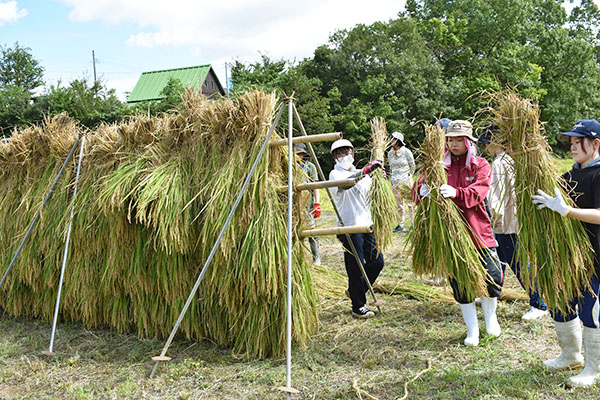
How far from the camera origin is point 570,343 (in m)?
2.95

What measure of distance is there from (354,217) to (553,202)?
1.90 m

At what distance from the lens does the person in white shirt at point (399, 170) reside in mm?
3803

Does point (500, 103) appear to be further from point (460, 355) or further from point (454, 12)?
point (454, 12)

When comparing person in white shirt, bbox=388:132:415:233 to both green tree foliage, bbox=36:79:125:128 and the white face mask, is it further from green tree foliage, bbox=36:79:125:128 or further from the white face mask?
green tree foliage, bbox=36:79:125:128

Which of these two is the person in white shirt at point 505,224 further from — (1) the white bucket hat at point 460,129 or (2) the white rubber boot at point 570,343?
(2) the white rubber boot at point 570,343

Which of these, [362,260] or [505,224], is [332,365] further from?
[505,224]

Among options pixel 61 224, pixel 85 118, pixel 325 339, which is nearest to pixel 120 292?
pixel 61 224

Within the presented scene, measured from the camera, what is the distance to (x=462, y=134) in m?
3.58

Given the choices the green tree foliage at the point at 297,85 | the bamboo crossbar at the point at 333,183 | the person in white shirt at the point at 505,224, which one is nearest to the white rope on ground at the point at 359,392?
the bamboo crossbar at the point at 333,183

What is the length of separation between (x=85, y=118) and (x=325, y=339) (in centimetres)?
1940

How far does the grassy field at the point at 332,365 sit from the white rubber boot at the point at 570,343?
12cm

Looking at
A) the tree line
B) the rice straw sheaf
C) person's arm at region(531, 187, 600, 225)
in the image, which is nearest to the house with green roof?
the tree line

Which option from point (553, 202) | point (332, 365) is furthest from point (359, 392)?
point (553, 202)

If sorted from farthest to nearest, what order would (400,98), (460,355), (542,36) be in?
(542,36) < (400,98) < (460,355)
